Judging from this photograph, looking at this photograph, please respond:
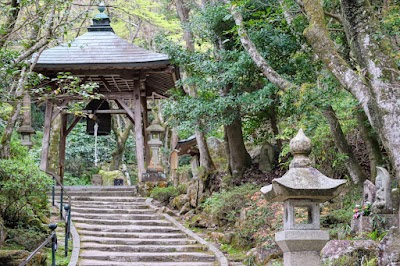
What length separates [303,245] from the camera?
6219 millimetres

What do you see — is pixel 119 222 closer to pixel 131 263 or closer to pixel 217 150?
pixel 131 263

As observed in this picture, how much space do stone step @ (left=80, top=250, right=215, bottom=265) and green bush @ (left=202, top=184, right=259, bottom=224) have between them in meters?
1.68

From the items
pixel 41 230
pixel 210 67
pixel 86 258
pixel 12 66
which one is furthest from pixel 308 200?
pixel 210 67

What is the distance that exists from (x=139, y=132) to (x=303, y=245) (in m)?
11.2

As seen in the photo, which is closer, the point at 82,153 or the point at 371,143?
the point at 371,143

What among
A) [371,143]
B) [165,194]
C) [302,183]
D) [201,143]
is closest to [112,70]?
[201,143]

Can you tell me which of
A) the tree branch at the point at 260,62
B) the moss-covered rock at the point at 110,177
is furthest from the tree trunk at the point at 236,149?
the moss-covered rock at the point at 110,177

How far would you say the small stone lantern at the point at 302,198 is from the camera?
20.2ft

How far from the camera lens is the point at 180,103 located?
13.9 meters

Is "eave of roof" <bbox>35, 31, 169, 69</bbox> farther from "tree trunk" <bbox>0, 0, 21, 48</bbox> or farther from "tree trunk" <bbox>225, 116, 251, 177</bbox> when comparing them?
"tree trunk" <bbox>0, 0, 21, 48</bbox>

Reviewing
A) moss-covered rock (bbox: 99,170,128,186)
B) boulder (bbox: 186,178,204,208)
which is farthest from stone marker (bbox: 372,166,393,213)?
moss-covered rock (bbox: 99,170,128,186)

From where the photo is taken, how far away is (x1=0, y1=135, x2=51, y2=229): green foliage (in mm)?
9383

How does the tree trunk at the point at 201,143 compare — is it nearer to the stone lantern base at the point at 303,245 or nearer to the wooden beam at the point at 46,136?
the wooden beam at the point at 46,136

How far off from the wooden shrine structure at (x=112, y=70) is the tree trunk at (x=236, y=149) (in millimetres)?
2925
